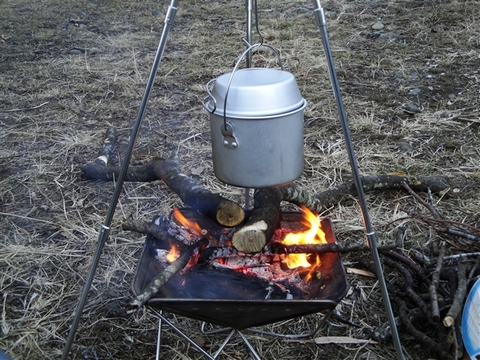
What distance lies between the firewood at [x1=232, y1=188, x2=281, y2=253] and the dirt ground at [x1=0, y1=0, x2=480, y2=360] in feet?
1.91

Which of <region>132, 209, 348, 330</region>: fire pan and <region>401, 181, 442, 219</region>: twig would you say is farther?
<region>401, 181, 442, 219</region>: twig

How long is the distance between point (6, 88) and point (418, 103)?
162 inches

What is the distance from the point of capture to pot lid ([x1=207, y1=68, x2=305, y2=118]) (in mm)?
1608

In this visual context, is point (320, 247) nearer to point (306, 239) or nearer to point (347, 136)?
point (306, 239)

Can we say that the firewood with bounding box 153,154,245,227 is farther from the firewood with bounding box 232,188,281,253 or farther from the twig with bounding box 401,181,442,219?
the twig with bounding box 401,181,442,219

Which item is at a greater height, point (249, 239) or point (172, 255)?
point (249, 239)

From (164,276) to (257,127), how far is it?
0.65m

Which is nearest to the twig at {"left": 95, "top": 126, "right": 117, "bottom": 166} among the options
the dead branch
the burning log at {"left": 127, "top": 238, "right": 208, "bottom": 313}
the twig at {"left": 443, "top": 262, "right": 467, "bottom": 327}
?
the burning log at {"left": 127, "top": 238, "right": 208, "bottom": 313}

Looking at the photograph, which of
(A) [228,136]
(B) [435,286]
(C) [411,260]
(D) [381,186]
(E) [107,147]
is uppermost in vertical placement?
(A) [228,136]

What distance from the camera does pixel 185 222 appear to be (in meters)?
2.20

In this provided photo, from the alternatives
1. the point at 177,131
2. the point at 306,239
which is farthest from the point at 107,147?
the point at 306,239

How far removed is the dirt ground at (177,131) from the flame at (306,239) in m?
0.44

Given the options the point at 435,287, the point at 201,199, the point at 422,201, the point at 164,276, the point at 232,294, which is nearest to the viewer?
the point at 164,276

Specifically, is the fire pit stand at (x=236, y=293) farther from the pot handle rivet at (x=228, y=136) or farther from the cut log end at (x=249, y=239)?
the pot handle rivet at (x=228, y=136)
